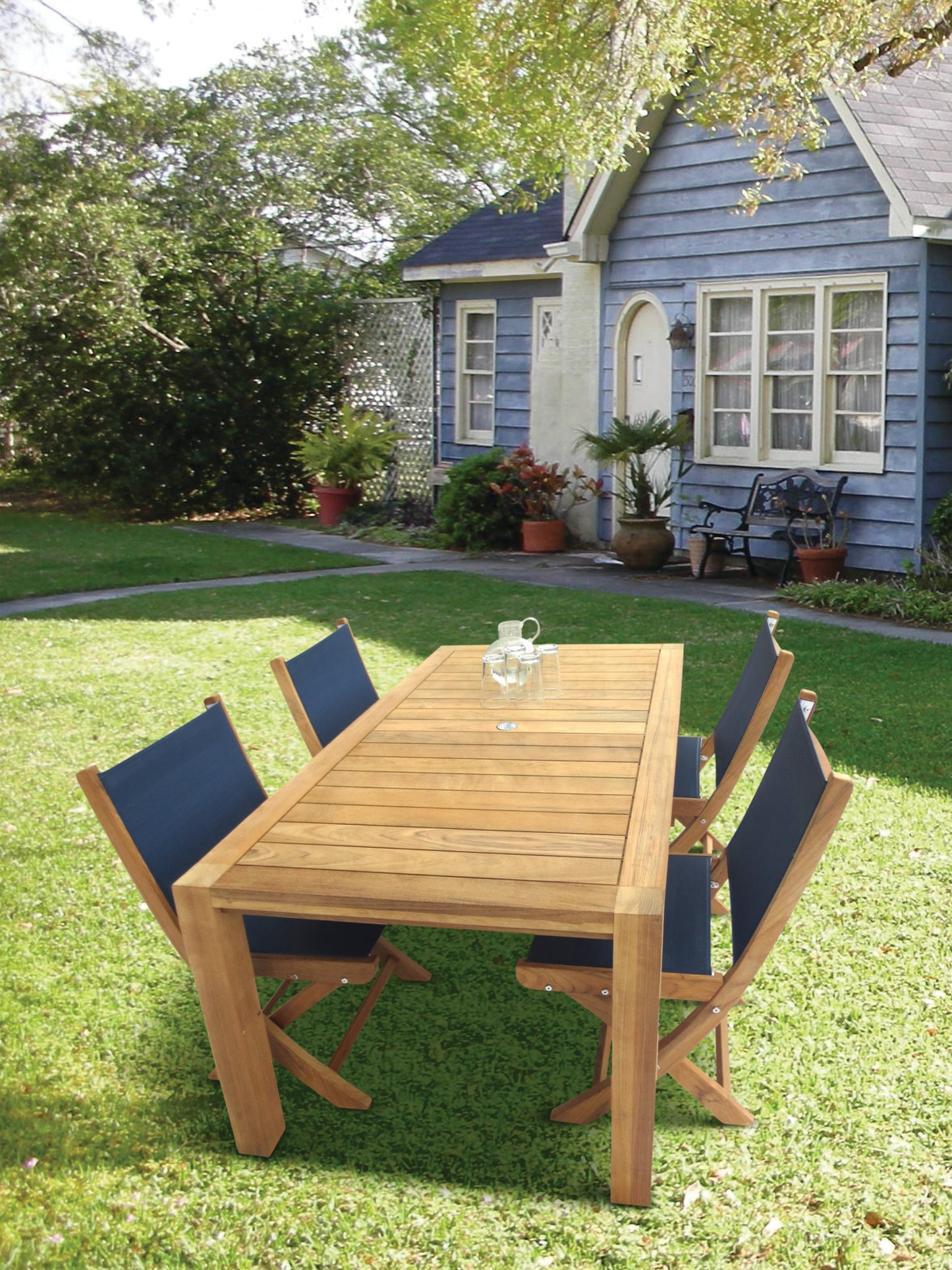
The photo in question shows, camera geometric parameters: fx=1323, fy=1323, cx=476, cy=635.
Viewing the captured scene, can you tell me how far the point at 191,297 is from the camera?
17.8m

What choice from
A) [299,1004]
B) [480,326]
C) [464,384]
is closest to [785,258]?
[480,326]

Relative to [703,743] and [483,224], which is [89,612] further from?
[483,224]

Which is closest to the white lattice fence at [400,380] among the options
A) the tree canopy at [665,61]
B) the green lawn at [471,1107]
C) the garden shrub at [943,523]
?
the tree canopy at [665,61]

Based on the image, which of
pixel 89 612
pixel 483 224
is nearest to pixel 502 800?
pixel 89 612

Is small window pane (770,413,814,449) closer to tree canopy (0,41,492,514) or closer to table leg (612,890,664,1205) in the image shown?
tree canopy (0,41,492,514)

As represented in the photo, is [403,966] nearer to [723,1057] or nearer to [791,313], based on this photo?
[723,1057]

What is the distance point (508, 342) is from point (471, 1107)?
12.6m

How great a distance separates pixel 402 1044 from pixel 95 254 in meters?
14.9

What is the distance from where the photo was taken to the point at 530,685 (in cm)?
401

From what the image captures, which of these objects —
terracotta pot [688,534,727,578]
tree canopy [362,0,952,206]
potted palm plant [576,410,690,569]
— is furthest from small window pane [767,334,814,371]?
terracotta pot [688,534,727,578]

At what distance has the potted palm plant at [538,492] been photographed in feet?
45.1

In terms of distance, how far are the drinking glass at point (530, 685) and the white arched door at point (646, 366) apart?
9190 mm

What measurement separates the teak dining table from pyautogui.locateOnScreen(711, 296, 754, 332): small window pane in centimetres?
907

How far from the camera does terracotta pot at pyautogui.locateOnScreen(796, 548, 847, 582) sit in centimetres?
1085
